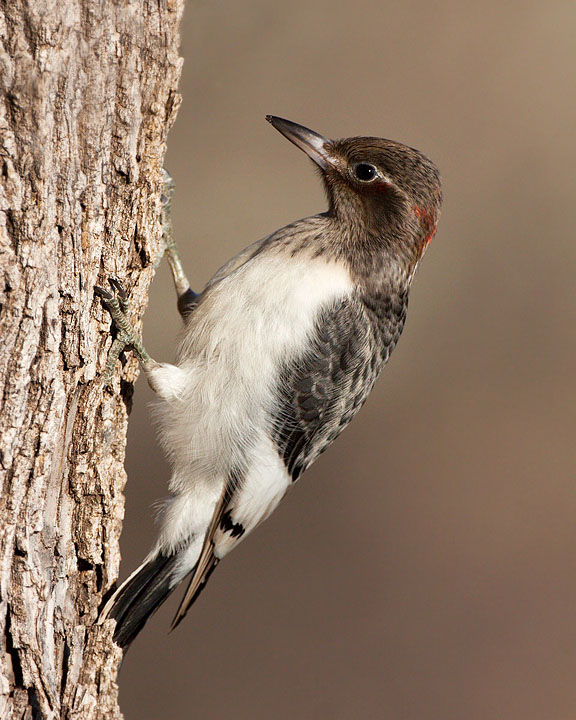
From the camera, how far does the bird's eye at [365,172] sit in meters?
3.12

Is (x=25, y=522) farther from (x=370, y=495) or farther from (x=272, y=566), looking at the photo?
(x=370, y=495)

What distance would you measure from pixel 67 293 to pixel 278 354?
2.83 feet

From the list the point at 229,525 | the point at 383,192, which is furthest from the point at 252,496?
the point at 383,192

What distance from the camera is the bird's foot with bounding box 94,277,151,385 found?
2.30m

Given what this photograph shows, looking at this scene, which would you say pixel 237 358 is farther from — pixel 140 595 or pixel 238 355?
pixel 140 595

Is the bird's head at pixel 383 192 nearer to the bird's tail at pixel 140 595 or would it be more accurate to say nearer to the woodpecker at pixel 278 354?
the woodpecker at pixel 278 354

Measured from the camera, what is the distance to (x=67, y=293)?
83.9 inches

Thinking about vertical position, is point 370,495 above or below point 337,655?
above

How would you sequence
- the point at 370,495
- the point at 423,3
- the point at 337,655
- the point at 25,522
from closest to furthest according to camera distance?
the point at 25,522 → the point at 337,655 → the point at 370,495 → the point at 423,3

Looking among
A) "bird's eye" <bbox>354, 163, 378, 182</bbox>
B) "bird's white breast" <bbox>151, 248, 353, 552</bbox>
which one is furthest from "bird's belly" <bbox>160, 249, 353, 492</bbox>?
"bird's eye" <bbox>354, 163, 378, 182</bbox>

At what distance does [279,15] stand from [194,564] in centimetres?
514

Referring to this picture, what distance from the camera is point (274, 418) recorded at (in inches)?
115

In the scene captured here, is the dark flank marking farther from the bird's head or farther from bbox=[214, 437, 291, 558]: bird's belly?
the bird's head

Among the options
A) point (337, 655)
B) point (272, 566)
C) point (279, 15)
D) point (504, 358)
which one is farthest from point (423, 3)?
point (337, 655)
